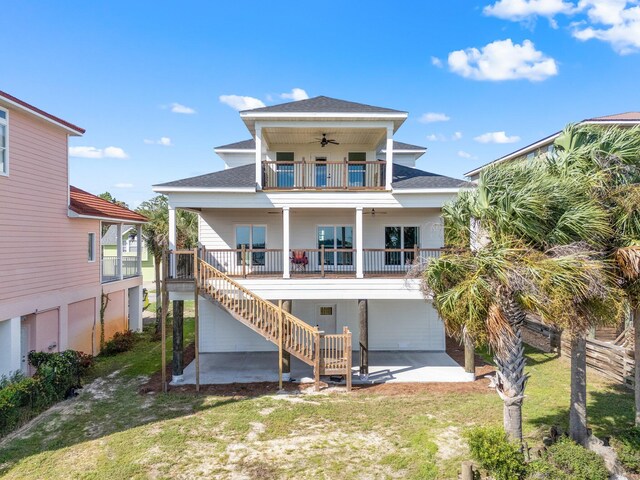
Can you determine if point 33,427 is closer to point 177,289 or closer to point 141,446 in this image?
point 141,446

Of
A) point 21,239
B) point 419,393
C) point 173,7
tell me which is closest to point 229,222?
point 21,239

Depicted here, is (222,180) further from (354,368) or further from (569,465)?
(569,465)

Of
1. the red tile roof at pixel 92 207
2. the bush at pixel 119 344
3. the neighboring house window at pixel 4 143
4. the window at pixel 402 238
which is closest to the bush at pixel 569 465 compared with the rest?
the window at pixel 402 238

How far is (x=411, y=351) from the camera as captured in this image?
15945mm

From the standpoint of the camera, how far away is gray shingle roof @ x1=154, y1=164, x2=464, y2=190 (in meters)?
12.8

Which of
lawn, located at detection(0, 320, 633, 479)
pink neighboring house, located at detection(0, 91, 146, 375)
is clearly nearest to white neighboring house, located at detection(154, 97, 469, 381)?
lawn, located at detection(0, 320, 633, 479)

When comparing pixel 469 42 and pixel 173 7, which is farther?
pixel 469 42

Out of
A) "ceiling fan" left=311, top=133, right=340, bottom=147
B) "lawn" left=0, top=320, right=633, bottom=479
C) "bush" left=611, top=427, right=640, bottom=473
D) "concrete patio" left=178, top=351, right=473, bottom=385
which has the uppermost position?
"ceiling fan" left=311, top=133, right=340, bottom=147

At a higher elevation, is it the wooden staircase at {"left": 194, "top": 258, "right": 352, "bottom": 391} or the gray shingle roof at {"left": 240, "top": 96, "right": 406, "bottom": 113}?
the gray shingle roof at {"left": 240, "top": 96, "right": 406, "bottom": 113}

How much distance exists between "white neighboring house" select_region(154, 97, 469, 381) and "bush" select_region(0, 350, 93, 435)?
3760mm

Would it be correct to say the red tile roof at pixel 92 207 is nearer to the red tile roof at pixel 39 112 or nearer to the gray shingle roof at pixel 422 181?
the red tile roof at pixel 39 112

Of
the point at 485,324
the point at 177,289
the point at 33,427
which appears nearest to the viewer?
the point at 485,324

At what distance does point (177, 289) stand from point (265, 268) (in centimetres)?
411

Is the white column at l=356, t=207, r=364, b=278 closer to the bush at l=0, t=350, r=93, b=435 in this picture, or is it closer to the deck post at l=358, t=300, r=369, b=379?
the deck post at l=358, t=300, r=369, b=379
